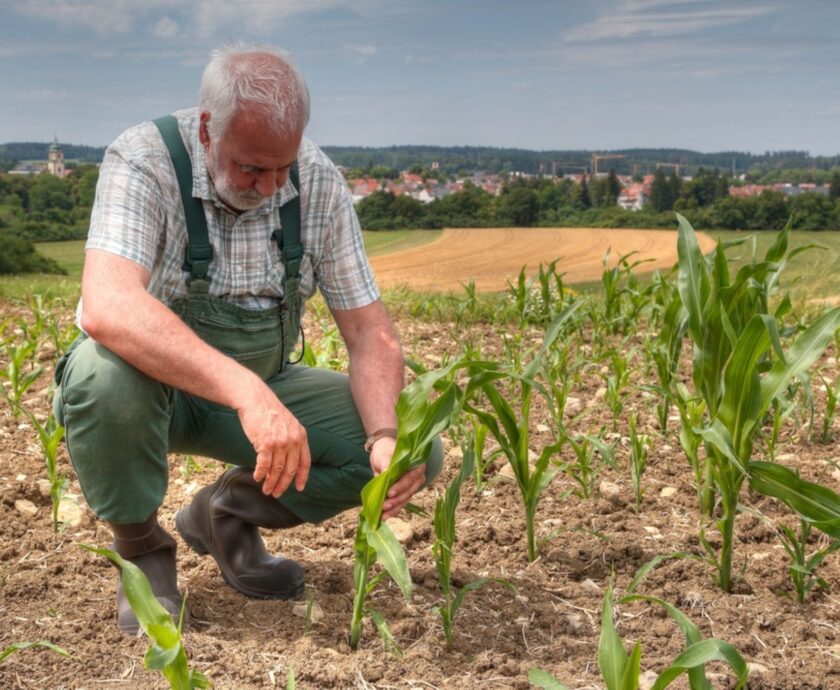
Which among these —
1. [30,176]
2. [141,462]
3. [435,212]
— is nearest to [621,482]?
[141,462]

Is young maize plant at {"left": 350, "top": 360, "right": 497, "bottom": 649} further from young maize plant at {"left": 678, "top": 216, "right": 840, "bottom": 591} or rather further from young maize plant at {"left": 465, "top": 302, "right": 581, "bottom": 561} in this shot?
young maize plant at {"left": 678, "top": 216, "right": 840, "bottom": 591}

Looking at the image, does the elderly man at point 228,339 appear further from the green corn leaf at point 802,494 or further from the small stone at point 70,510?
the green corn leaf at point 802,494

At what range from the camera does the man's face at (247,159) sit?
2.26m

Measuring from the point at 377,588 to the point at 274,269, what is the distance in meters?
0.88

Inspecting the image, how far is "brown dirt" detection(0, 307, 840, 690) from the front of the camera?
2.13 meters

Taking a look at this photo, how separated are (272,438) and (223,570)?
0.76 meters

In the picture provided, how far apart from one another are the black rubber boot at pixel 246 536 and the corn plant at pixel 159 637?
2.43 ft

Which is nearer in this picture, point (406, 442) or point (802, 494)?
point (406, 442)

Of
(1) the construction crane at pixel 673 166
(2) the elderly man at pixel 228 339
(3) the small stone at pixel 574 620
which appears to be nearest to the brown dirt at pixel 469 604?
(3) the small stone at pixel 574 620

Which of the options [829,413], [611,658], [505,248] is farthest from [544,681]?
[505,248]

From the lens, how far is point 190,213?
7.99 feet

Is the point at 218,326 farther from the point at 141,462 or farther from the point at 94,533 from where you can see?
the point at 94,533

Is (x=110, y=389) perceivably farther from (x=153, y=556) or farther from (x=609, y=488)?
(x=609, y=488)

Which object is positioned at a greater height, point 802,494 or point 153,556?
point 802,494
